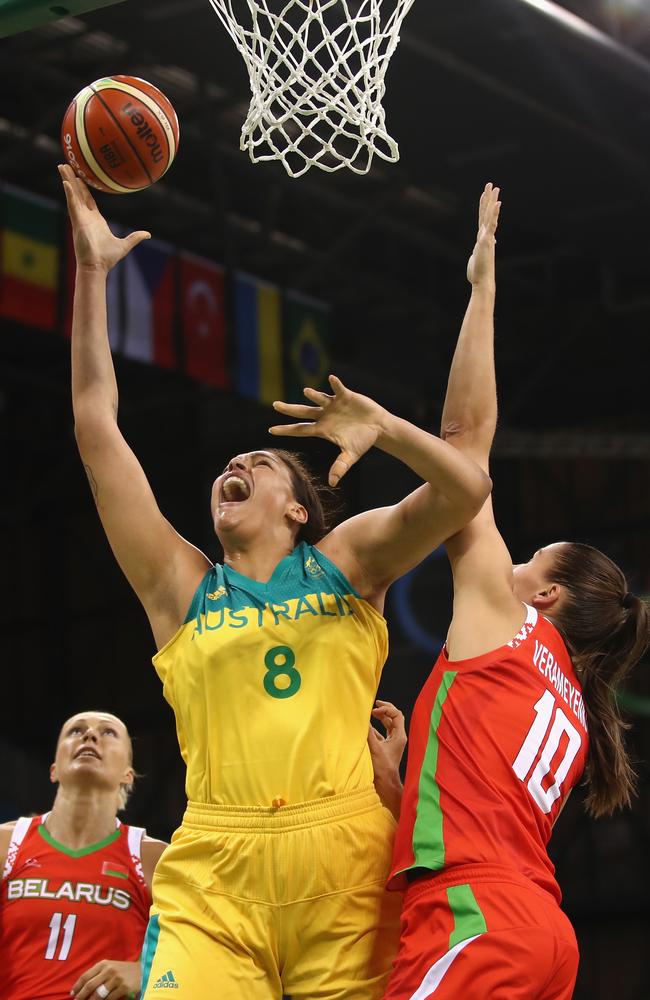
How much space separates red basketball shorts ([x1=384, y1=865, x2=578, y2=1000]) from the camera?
8.95ft

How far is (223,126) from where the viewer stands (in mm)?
11844

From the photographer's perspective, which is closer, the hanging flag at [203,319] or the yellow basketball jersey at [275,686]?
the yellow basketball jersey at [275,686]

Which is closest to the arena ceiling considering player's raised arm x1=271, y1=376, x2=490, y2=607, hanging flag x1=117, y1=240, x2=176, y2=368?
hanging flag x1=117, y1=240, x2=176, y2=368

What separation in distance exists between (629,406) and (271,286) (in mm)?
4539

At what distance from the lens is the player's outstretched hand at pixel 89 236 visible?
3.38m

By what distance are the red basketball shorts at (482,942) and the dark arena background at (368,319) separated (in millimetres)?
6815

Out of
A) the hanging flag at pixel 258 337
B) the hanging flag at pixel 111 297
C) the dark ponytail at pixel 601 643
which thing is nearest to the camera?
the dark ponytail at pixel 601 643

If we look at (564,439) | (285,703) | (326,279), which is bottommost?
(285,703)

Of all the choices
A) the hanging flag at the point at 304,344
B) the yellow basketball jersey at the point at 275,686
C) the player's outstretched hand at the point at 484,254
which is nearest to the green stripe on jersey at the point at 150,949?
the yellow basketball jersey at the point at 275,686

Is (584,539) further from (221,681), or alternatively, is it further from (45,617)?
(221,681)

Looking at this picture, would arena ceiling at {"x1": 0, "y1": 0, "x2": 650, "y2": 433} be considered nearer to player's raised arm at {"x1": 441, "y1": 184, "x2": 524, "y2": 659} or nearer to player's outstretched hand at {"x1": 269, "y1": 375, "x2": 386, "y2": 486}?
player's raised arm at {"x1": 441, "y1": 184, "x2": 524, "y2": 659}

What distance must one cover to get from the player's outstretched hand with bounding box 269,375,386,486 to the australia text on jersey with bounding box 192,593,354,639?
424mm

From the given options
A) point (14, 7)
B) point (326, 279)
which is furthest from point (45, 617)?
point (14, 7)

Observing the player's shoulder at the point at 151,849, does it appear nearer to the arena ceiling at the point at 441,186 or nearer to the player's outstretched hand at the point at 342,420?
the player's outstretched hand at the point at 342,420
